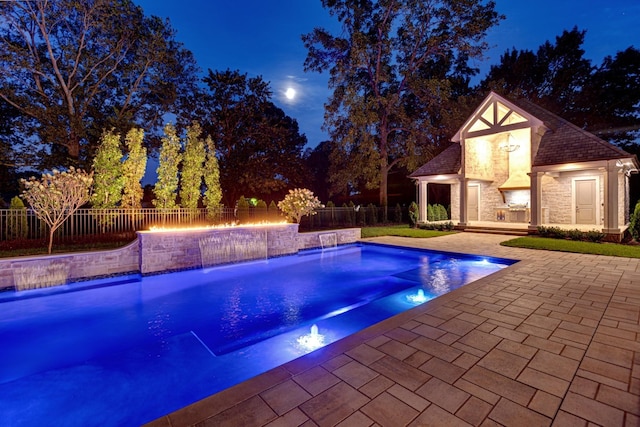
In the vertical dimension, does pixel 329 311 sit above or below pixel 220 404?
below

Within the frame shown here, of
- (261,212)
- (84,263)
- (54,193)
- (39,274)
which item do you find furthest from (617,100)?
(39,274)

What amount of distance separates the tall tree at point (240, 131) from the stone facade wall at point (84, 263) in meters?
15.1

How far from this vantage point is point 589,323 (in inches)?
151

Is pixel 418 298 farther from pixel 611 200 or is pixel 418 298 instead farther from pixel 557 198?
pixel 557 198

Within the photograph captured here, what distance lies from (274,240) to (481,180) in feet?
43.1

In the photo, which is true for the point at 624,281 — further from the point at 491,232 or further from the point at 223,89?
the point at 223,89

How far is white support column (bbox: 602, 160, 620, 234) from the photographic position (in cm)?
1131

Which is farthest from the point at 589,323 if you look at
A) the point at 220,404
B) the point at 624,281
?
the point at 220,404

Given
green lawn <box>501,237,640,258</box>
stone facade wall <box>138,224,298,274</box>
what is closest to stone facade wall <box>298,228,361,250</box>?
stone facade wall <box>138,224,298,274</box>

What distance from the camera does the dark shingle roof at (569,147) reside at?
11.7 meters

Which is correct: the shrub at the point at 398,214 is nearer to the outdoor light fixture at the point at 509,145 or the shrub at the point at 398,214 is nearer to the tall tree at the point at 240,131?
the outdoor light fixture at the point at 509,145

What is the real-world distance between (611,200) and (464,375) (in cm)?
1332

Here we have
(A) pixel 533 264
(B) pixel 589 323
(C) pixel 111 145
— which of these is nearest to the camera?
(B) pixel 589 323

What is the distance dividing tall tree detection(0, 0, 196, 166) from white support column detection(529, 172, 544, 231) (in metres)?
21.6
